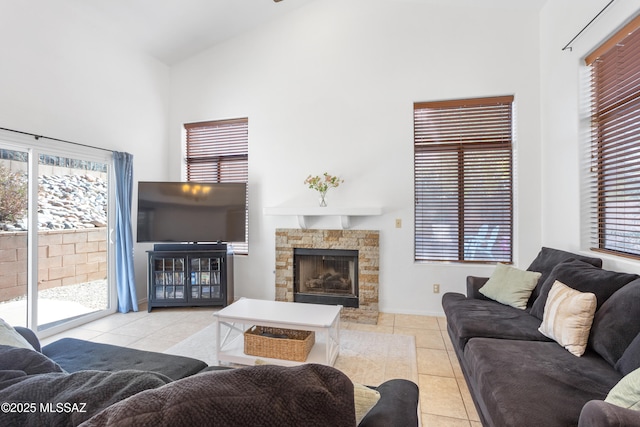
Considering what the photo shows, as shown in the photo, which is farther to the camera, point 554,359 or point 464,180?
point 464,180

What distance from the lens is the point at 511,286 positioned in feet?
8.59

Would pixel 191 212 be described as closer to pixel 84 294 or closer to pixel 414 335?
pixel 84 294

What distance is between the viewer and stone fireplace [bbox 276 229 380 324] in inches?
148

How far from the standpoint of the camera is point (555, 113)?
3098mm

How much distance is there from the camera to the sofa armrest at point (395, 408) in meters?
0.90

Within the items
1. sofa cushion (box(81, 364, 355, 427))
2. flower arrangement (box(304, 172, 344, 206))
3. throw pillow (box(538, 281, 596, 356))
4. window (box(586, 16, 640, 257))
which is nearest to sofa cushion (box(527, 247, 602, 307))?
window (box(586, 16, 640, 257))

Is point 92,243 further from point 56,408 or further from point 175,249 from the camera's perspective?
point 56,408

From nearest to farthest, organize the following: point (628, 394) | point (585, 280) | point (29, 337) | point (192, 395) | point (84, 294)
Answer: point (192, 395) → point (628, 394) → point (29, 337) → point (585, 280) → point (84, 294)

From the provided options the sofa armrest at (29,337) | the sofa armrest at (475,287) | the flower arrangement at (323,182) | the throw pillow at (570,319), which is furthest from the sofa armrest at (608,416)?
the flower arrangement at (323,182)

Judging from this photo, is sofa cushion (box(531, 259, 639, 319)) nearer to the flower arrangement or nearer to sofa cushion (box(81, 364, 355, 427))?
sofa cushion (box(81, 364, 355, 427))

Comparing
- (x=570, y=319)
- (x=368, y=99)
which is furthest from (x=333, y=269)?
(x=570, y=319)

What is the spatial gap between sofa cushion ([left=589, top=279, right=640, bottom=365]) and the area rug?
1.18 meters

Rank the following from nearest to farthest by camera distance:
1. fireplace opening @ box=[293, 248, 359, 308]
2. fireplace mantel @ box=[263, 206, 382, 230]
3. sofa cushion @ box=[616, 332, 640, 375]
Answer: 1. sofa cushion @ box=[616, 332, 640, 375]
2. fireplace mantel @ box=[263, 206, 382, 230]
3. fireplace opening @ box=[293, 248, 359, 308]

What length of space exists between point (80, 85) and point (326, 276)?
143 inches
